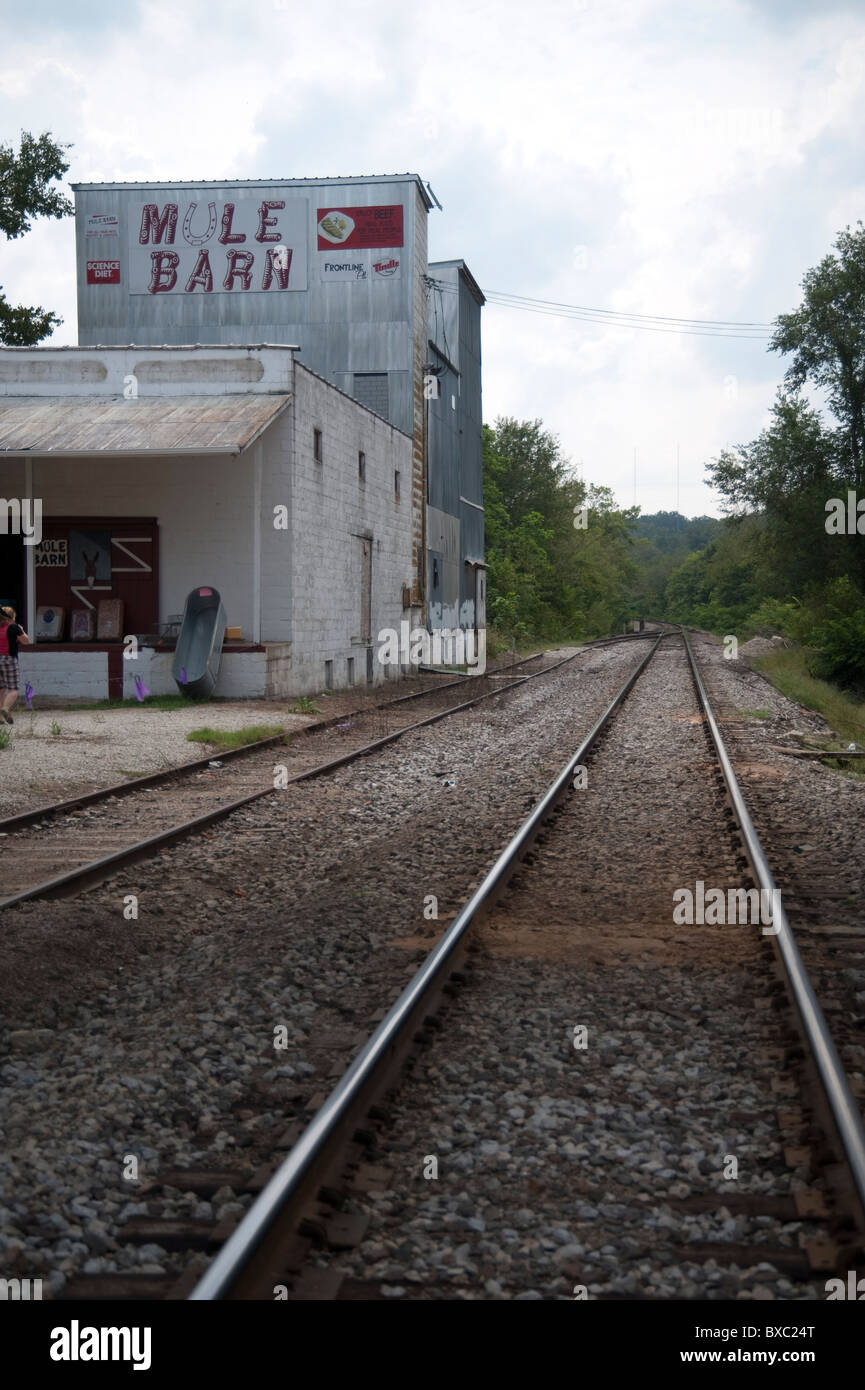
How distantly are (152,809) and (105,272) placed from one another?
23707 millimetres

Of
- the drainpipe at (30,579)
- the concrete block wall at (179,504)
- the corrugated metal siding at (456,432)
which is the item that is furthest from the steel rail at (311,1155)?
the corrugated metal siding at (456,432)

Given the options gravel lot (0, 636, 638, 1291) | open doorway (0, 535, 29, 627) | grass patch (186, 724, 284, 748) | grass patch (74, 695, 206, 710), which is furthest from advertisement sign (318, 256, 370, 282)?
gravel lot (0, 636, 638, 1291)

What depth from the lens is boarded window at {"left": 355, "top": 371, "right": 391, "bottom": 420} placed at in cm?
2961

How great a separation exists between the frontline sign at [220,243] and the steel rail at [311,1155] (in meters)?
26.2

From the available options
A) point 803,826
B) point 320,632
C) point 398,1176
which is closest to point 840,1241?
point 398,1176

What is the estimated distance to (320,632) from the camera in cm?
2286

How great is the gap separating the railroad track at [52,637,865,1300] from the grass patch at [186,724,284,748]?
27.9ft

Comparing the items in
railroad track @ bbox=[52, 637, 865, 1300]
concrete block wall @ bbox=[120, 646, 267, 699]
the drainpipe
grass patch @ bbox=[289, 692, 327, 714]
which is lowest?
railroad track @ bbox=[52, 637, 865, 1300]

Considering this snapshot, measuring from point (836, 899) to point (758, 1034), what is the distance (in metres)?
2.36

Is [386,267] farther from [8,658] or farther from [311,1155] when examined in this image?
[311,1155]

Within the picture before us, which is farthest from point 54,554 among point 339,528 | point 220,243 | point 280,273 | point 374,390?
point 220,243

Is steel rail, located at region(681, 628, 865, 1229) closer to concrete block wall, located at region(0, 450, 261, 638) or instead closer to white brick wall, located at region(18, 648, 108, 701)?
white brick wall, located at region(18, 648, 108, 701)

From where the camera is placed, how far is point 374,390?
97.6 feet
